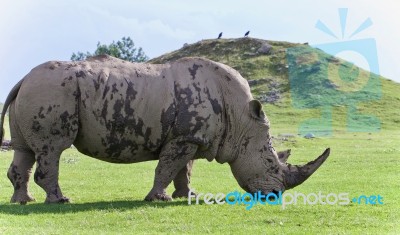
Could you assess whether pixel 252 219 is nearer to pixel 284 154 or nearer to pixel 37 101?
pixel 284 154

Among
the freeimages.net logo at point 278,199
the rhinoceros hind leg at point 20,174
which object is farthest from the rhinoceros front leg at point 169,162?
the rhinoceros hind leg at point 20,174

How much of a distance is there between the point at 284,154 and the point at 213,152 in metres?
1.50

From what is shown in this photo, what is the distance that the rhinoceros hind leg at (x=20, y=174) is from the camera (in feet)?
42.6

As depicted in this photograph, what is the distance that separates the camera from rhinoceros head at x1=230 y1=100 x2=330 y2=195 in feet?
42.4

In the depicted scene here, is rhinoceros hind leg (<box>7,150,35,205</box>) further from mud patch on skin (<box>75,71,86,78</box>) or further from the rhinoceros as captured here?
mud patch on skin (<box>75,71,86,78</box>)

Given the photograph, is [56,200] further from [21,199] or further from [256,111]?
[256,111]

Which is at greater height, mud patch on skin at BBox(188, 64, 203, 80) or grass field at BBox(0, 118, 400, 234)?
mud patch on skin at BBox(188, 64, 203, 80)

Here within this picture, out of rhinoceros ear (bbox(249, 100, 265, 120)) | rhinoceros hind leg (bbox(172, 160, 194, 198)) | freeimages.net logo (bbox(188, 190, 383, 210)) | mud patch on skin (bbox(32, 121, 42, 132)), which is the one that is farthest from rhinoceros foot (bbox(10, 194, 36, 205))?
rhinoceros ear (bbox(249, 100, 265, 120))

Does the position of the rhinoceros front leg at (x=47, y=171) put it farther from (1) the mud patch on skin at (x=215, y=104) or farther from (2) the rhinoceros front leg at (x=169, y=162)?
(1) the mud patch on skin at (x=215, y=104)

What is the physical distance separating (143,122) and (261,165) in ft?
8.35

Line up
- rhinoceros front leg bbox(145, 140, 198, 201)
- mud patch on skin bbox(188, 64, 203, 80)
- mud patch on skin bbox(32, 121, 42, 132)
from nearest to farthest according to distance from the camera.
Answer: mud patch on skin bbox(32, 121, 42, 132) < rhinoceros front leg bbox(145, 140, 198, 201) < mud patch on skin bbox(188, 64, 203, 80)

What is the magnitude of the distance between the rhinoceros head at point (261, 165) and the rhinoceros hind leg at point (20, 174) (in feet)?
13.8

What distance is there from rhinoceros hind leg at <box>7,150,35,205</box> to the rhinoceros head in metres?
4.22

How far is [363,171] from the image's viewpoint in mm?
20547
